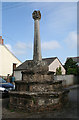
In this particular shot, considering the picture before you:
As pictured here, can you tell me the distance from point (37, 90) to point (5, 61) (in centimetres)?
2103

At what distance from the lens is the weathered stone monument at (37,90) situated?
533 cm

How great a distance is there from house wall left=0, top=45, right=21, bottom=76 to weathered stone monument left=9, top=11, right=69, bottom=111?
19.6m

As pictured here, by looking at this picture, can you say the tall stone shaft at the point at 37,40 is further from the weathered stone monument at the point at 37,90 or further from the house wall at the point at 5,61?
the house wall at the point at 5,61

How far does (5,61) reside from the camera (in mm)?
25656

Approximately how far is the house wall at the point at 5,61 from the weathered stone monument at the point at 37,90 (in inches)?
771

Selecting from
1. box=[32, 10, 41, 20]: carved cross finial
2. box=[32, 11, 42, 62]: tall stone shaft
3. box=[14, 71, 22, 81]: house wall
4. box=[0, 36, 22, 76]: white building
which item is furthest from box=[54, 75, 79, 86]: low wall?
box=[32, 10, 41, 20]: carved cross finial

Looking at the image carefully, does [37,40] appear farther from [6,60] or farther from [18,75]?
[6,60]

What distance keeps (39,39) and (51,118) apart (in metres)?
3.91

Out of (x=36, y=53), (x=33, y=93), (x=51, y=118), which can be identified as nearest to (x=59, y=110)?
(x=51, y=118)

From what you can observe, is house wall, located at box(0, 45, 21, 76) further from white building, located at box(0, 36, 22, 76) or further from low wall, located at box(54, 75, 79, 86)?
low wall, located at box(54, 75, 79, 86)

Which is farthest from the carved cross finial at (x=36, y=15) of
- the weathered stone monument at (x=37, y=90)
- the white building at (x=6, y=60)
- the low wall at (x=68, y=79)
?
the white building at (x=6, y=60)

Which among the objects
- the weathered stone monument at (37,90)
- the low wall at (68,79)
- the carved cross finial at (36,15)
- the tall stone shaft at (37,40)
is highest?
the carved cross finial at (36,15)

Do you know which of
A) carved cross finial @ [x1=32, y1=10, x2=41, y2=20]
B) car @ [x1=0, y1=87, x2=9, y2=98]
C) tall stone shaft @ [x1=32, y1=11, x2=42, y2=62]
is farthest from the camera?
car @ [x1=0, y1=87, x2=9, y2=98]

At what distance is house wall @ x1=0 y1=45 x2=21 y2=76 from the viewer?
25.1 metres
